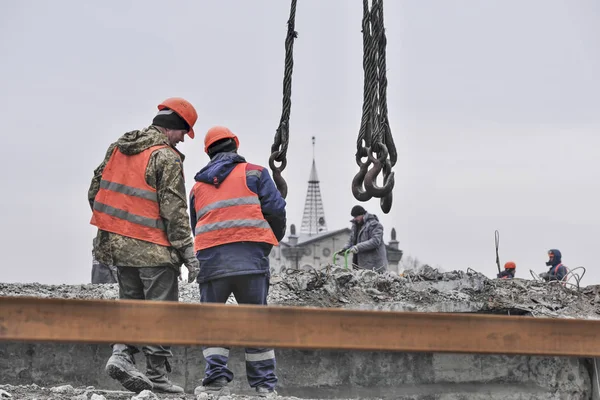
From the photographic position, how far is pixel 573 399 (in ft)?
25.9

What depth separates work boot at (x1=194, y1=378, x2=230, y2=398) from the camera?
6.20 meters

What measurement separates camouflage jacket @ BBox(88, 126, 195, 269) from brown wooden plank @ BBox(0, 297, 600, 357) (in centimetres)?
169

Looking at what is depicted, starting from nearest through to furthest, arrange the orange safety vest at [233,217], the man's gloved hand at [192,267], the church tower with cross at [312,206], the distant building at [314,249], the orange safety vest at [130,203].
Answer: the man's gloved hand at [192,267] → the orange safety vest at [130,203] → the orange safety vest at [233,217] → the distant building at [314,249] → the church tower with cross at [312,206]

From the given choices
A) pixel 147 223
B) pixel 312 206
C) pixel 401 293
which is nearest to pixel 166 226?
pixel 147 223

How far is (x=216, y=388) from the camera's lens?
6293 millimetres

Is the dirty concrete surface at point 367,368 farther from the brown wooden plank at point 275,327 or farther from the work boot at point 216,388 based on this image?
the brown wooden plank at point 275,327

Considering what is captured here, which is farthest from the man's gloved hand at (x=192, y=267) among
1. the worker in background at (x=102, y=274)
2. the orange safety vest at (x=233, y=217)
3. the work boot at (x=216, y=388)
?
the worker in background at (x=102, y=274)

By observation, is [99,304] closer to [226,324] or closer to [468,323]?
[226,324]

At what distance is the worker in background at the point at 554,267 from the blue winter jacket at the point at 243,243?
857cm

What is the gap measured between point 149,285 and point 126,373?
57 cm

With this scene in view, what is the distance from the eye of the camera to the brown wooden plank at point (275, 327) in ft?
14.5

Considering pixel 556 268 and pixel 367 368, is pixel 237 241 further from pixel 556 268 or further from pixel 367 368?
pixel 556 268

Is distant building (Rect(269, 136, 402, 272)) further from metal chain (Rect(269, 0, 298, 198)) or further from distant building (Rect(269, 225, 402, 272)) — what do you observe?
metal chain (Rect(269, 0, 298, 198))

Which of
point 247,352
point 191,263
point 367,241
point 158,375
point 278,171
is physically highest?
point 278,171
